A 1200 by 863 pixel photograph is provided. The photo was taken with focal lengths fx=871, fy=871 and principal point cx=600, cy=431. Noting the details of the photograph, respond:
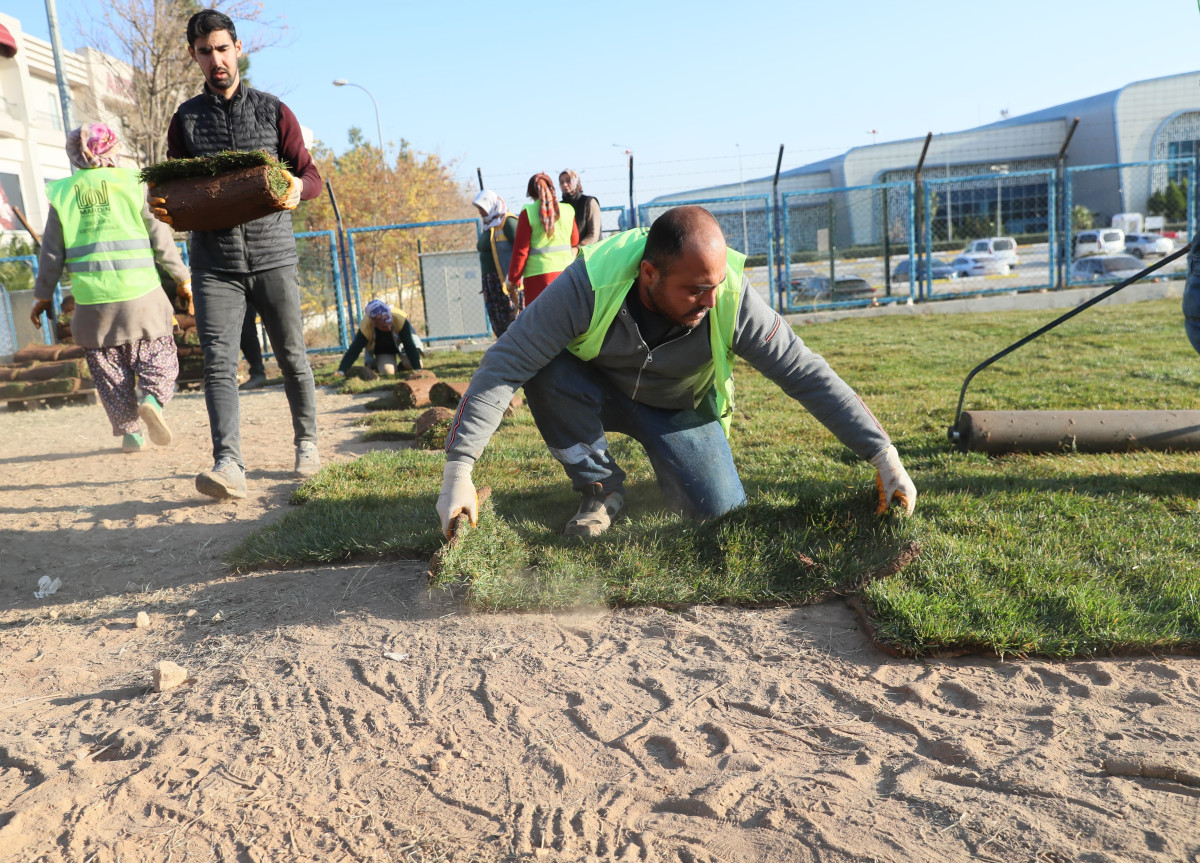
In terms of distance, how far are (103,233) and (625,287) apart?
145 inches

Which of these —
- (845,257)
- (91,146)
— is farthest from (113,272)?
(845,257)

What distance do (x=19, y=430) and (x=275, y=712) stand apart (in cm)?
626

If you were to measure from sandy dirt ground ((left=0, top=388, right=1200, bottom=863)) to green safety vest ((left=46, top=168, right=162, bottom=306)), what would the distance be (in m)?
2.60

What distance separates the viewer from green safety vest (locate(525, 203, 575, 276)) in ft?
21.9

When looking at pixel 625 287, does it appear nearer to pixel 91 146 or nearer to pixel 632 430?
pixel 632 430

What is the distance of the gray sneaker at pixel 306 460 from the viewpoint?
15.7 ft

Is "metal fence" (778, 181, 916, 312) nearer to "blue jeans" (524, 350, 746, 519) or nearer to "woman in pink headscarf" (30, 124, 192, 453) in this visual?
"woman in pink headscarf" (30, 124, 192, 453)

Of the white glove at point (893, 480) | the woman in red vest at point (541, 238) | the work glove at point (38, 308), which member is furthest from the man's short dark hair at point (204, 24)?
the white glove at point (893, 480)

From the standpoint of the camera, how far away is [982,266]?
1544cm

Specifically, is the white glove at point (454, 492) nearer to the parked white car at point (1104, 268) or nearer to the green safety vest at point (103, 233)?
the green safety vest at point (103, 233)

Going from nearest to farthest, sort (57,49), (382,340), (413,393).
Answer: (413,393)
(382,340)
(57,49)

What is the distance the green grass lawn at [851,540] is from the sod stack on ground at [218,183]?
4.52 ft

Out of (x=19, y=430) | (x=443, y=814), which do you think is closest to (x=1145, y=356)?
(x=443, y=814)

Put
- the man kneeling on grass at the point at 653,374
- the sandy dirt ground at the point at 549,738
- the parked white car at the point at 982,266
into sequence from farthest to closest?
the parked white car at the point at 982,266
the man kneeling on grass at the point at 653,374
the sandy dirt ground at the point at 549,738
